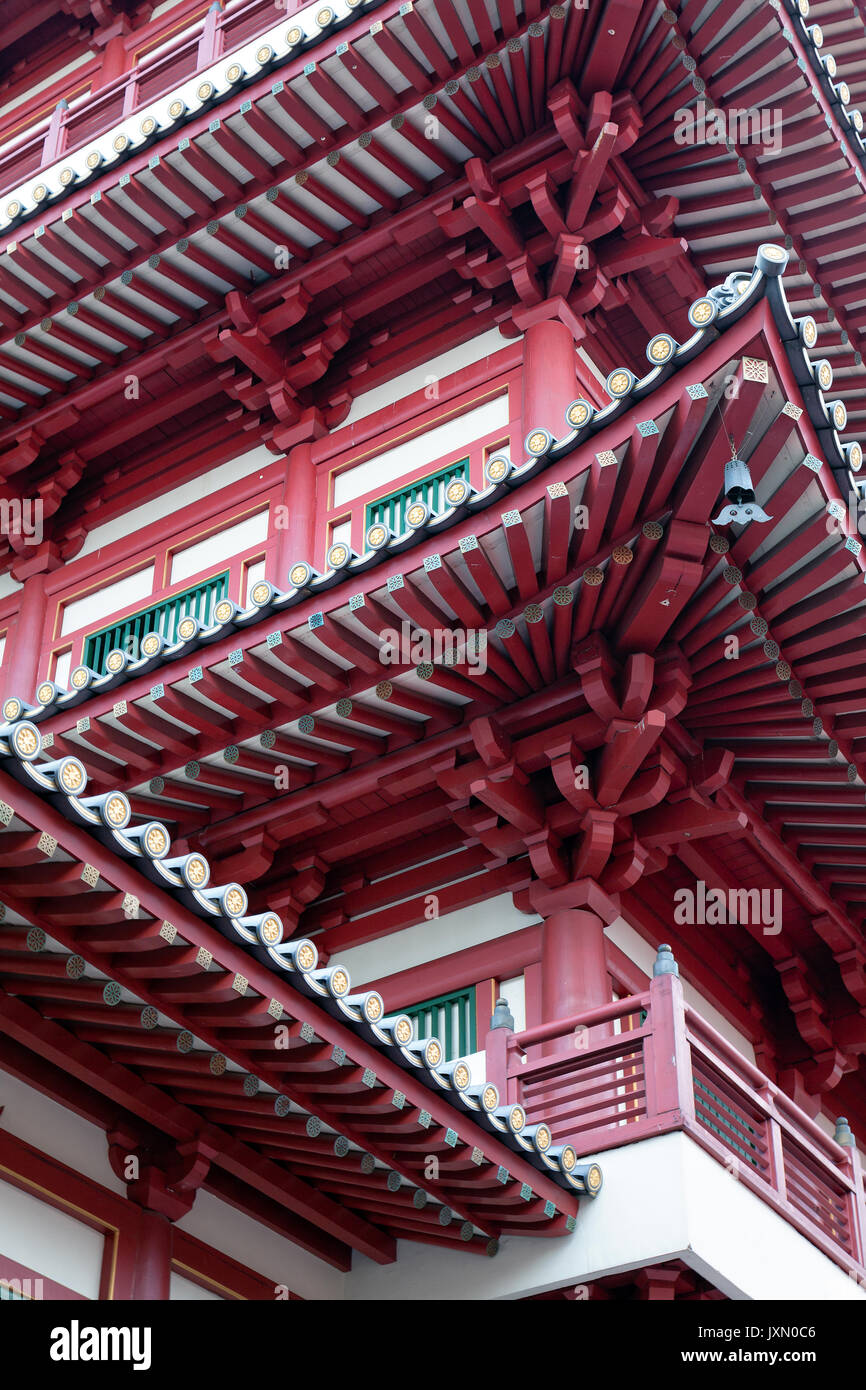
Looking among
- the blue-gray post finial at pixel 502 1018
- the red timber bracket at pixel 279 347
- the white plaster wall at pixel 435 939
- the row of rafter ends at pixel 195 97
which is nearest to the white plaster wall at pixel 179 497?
the red timber bracket at pixel 279 347

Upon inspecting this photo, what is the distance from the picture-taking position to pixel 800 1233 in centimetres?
1181

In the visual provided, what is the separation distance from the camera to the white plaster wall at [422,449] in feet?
48.3

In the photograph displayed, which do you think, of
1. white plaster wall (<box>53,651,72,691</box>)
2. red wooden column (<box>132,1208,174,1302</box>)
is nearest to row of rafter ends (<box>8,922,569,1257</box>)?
red wooden column (<box>132,1208,174,1302</box>)

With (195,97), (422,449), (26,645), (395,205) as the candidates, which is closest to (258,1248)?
(422,449)

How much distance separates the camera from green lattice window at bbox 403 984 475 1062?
43.7 feet

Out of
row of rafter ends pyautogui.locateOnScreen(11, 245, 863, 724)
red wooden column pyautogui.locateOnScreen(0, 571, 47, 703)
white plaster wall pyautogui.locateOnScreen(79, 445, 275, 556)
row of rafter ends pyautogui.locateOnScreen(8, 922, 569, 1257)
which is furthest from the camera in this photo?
red wooden column pyautogui.locateOnScreen(0, 571, 47, 703)

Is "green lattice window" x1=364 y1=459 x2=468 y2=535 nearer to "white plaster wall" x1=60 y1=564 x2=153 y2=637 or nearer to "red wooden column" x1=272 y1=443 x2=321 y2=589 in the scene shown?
"red wooden column" x1=272 y1=443 x2=321 y2=589

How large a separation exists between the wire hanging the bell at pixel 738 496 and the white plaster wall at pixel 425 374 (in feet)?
13.4

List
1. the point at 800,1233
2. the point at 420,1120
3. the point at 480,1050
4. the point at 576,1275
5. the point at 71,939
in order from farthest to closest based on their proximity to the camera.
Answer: the point at 480,1050 → the point at 800,1233 → the point at 576,1275 → the point at 420,1120 → the point at 71,939

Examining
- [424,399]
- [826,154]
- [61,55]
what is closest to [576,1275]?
[424,399]

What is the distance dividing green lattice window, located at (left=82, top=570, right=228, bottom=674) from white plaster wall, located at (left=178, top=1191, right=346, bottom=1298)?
5763 millimetres

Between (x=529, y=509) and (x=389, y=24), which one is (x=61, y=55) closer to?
(x=389, y=24)

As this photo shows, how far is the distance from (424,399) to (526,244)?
1533 millimetres

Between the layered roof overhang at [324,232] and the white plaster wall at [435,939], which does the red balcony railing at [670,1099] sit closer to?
the white plaster wall at [435,939]
